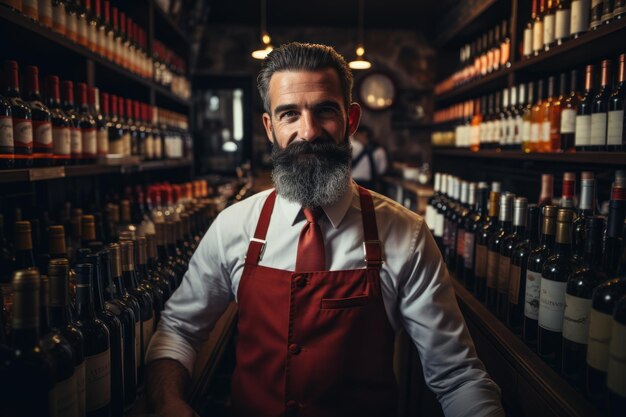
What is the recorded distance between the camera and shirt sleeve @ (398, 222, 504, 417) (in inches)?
48.1

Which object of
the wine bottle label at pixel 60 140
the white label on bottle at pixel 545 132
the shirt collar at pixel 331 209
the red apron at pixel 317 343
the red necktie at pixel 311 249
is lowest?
the red apron at pixel 317 343

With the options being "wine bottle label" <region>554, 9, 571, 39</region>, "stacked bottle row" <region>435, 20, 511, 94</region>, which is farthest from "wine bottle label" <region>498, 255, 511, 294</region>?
"stacked bottle row" <region>435, 20, 511, 94</region>

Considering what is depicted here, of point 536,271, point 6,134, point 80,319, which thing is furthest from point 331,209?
point 6,134

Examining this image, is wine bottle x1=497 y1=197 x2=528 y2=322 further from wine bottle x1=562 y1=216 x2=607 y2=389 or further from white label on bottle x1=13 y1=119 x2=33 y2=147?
white label on bottle x1=13 y1=119 x2=33 y2=147

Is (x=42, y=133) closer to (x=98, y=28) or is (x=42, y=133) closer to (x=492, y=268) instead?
(x=98, y=28)

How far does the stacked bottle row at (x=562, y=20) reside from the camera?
5.68ft

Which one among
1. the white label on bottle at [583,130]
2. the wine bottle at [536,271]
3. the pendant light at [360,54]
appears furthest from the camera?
the pendant light at [360,54]

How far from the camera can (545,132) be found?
2.21 m

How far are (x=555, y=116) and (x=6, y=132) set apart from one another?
210 centimetres

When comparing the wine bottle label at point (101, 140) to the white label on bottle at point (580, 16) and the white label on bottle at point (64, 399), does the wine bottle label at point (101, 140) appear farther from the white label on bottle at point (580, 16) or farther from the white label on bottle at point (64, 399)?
the white label on bottle at point (580, 16)

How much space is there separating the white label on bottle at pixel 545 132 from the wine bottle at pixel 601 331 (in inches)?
53.0

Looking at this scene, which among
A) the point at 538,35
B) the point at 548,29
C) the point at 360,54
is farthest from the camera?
the point at 360,54

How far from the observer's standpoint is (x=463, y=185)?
2326 mm

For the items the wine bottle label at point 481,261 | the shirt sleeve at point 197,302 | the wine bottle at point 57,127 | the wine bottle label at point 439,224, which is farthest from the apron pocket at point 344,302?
the wine bottle label at point 439,224
